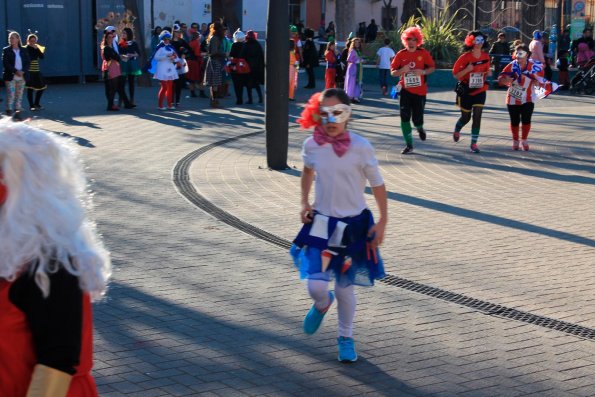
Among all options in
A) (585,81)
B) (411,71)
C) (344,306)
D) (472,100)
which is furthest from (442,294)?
(585,81)

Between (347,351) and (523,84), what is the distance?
9692mm

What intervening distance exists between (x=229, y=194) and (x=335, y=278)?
594 cm

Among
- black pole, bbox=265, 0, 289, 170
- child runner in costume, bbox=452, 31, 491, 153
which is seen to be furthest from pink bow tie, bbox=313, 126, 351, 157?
child runner in costume, bbox=452, 31, 491, 153

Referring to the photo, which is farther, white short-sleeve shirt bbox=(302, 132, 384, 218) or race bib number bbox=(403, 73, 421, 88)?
race bib number bbox=(403, 73, 421, 88)

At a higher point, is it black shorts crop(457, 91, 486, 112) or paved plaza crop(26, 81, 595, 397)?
black shorts crop(457, 91, 486, 112)

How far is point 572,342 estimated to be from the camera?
6.28m

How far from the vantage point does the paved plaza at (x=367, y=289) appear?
222 inches

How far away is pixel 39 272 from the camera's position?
104 inches

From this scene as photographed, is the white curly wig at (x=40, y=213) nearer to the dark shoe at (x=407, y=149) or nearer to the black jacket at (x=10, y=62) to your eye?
the dark shoe at (x=407, y=149)

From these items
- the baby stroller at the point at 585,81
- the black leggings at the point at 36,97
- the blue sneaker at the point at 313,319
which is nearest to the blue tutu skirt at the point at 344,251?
the blue sneaker at the point at 313,319

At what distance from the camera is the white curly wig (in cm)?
266

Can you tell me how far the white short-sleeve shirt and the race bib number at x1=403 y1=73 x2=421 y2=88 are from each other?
8.83 meters

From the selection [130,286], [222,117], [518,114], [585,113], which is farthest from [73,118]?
[130,286]

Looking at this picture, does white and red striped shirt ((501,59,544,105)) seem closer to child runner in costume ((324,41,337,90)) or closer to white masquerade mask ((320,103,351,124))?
white masquerade mask ((320,103,351,124))
